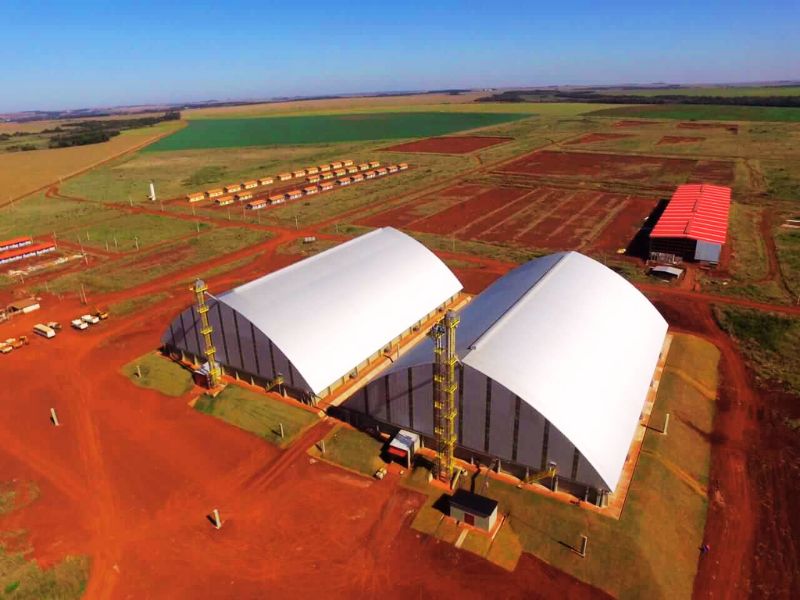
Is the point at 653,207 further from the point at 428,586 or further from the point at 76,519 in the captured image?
the point at 76,519

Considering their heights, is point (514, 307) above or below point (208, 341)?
above

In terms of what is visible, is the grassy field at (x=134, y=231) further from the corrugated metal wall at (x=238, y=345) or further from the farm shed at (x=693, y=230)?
the farm shed at (x=693, y=230)

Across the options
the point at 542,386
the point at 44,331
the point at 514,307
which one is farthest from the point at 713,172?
the point at 44,331

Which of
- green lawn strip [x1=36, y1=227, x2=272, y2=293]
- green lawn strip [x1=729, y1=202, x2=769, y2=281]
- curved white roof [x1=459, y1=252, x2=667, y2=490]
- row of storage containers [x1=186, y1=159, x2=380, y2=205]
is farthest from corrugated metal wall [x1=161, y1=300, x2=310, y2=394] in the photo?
row of storage containers [x1=186, y1=159, x2=380, y2=205]

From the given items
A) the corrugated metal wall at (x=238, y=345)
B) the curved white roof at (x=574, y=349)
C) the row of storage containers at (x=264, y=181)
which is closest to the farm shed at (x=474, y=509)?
the curved white roof at (x=574, y=349)

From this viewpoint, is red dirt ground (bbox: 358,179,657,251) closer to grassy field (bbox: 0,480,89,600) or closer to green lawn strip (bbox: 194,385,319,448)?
green lawn strip (bbox: 194,385,319,448)

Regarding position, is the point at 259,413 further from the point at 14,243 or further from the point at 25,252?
the point at 14,243
